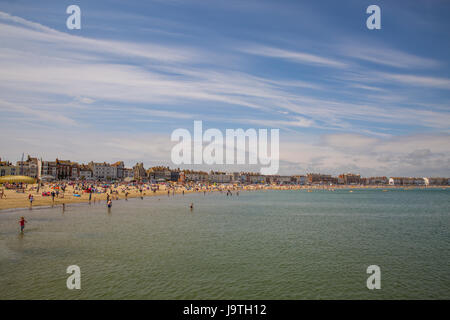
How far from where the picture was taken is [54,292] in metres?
12.6

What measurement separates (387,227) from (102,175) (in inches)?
6430

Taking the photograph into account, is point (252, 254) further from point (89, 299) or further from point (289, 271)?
point (89, 299)

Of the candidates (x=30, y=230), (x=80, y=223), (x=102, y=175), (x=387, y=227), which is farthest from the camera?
(x=102, y=175)

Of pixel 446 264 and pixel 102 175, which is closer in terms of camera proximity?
pixel 446 264

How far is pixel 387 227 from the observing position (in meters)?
32.8

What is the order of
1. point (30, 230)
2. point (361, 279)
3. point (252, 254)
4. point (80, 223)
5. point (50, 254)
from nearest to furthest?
point (361, 279) < point (50, 254) < point (252, 254) < point (30, 230) < point (80, 223)

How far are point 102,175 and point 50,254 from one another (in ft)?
532

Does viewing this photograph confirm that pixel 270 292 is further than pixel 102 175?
No
